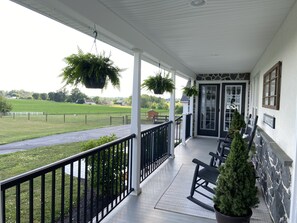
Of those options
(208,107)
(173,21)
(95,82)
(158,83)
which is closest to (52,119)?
(95,82)

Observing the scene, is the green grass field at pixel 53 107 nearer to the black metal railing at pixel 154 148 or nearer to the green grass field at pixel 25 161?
the green grass field at pixel 25 161

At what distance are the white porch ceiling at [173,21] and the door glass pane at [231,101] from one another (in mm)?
3892

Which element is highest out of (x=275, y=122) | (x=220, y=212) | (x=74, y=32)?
(x=74, y=32)

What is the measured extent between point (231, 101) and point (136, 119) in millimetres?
5516

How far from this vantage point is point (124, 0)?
216 cm

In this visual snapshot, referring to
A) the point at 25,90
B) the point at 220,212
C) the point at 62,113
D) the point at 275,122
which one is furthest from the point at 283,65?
the point at 25,90

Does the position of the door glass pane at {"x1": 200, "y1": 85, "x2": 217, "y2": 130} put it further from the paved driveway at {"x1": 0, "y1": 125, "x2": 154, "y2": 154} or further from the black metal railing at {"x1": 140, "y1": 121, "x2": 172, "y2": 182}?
the paved driveway at {"x1": 0, "y1": 125, "x2": 154, "y2": 154}

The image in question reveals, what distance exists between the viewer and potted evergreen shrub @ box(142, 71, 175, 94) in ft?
12.6

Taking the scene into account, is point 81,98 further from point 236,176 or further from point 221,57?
point 221,57

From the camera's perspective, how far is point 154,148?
4336mm

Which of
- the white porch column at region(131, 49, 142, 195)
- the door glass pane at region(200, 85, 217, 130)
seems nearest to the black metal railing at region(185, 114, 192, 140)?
the door glass pane at region(200, 85, 217, 130)

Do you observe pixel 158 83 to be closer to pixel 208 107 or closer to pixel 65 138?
pixel 65 138

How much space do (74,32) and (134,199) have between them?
224 cm

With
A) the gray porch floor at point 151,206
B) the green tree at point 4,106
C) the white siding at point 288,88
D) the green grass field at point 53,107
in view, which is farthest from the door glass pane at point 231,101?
the green tree at point 4,106
